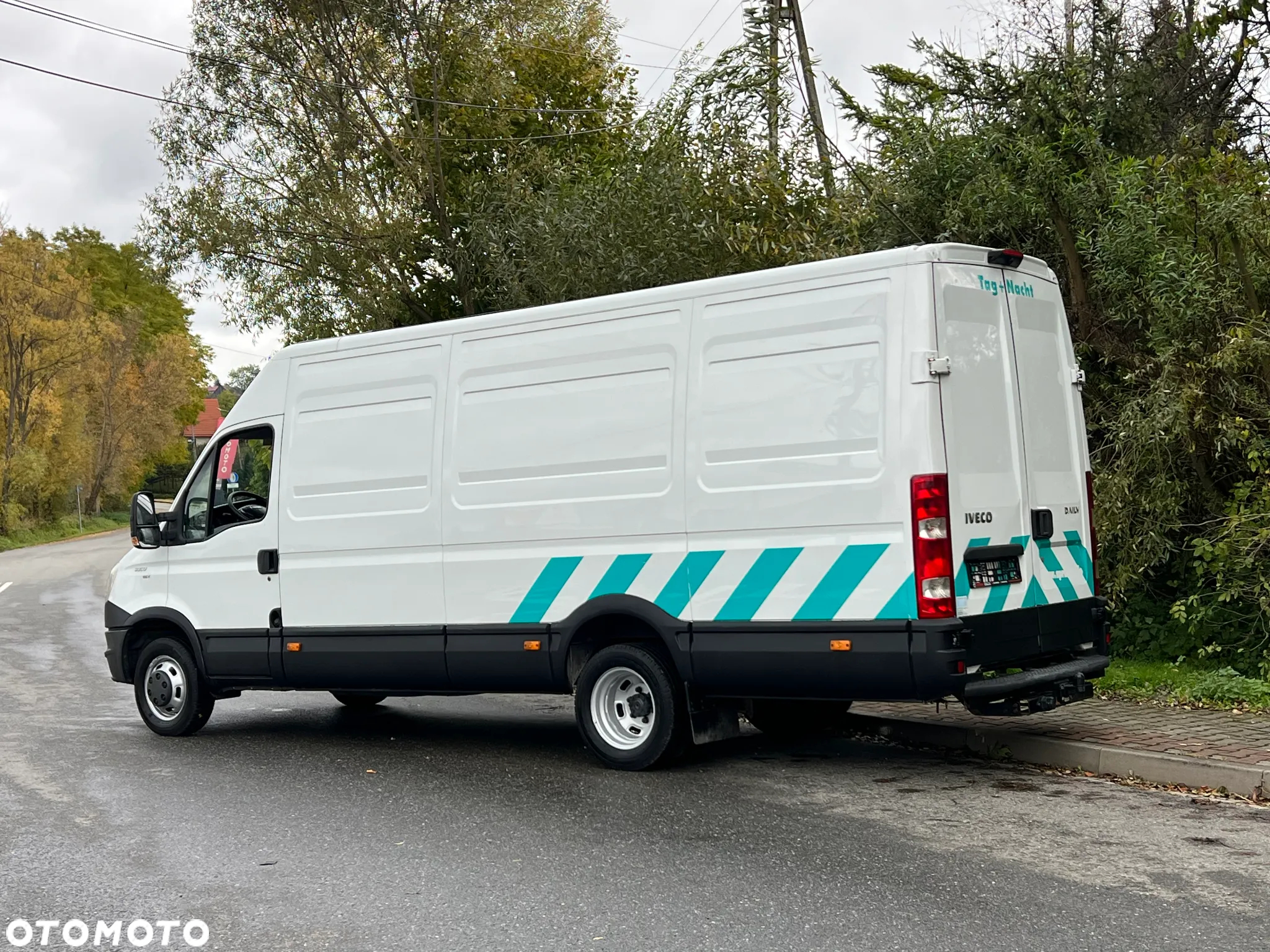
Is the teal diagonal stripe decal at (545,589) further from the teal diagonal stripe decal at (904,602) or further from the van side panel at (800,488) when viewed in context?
the teal diagonal stripe decal at (904,602)

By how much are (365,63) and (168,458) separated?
61.8 m


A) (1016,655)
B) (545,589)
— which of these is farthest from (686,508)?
(1016,655)

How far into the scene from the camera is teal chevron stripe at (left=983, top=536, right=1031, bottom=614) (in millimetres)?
6695

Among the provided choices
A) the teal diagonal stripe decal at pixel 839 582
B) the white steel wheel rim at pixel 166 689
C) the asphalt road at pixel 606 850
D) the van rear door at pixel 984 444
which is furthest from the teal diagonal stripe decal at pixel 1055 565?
the white steel wheel rim at pixel 166 689

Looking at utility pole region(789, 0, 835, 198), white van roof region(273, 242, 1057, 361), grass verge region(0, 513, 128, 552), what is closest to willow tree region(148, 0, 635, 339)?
utility pole region(789, 0, 835, 198)

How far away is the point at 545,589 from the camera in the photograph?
25.4 ft

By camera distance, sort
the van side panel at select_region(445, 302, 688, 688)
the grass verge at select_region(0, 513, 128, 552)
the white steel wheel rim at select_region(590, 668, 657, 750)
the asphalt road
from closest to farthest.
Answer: the asphalt road, the van side panel at select_region(445, 302, 688, 688), the white steel wheel rim at select_region(590, 668, 657, 750), the grass verge at select_region(0, 513, 128, 552)

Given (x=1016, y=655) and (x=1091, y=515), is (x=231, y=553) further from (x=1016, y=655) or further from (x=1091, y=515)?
(x=1091, y=515)

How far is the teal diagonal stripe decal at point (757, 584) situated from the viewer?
684 centimetres

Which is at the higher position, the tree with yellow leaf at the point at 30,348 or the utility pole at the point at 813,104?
the tree with yellow leaf at the point at 30,348

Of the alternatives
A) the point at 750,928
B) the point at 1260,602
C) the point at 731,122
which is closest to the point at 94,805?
the point at 750,928

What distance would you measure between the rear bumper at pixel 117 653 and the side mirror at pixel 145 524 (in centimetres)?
73

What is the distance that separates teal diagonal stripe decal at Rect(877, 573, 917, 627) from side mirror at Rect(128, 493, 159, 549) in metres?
5.64

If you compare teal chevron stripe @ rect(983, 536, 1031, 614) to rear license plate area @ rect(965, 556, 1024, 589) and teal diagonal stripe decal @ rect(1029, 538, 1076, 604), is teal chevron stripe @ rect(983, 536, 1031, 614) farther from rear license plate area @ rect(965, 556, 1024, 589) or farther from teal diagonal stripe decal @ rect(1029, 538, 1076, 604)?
teal diagonal stripe decal @ rect(1029, 538, 1076, 604)
